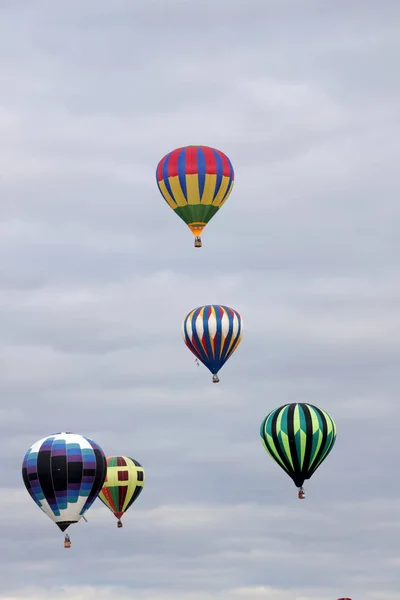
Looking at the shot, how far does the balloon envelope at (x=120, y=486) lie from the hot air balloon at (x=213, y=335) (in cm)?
1001

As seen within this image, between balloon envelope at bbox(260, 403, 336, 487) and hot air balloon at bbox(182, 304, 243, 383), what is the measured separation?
5.15 metres

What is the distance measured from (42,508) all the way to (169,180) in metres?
18.4

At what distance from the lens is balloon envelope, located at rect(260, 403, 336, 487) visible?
106 meters

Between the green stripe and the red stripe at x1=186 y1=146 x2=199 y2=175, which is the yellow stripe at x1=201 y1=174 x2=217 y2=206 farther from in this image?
→ the red stripe at x1=186 y1=146 x2=199 y2=175

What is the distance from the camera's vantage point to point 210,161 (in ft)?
353

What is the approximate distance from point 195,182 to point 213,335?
9243 mm

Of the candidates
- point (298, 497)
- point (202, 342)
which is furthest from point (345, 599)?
point (202, 342)

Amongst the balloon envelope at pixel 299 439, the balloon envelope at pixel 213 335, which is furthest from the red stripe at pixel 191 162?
the balloon envelope at pixel 299 439

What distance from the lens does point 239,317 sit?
373ft

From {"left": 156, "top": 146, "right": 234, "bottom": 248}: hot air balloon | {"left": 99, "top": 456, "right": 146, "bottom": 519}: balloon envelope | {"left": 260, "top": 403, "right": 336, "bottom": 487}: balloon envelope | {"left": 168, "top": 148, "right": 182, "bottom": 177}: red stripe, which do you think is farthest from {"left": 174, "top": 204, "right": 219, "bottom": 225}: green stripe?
{"left": 99, "top": 456, "right": 146, "bottom": 519}: balloon envelope

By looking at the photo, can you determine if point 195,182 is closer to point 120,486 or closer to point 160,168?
point 160,168

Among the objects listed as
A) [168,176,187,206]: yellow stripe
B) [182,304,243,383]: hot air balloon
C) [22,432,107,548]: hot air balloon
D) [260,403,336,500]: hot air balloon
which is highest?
[168,176,187,206]: yellow stripe

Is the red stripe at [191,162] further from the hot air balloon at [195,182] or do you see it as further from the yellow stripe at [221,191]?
the yellow stripe at [221,191]

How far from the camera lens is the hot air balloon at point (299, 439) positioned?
106438 millimetres
